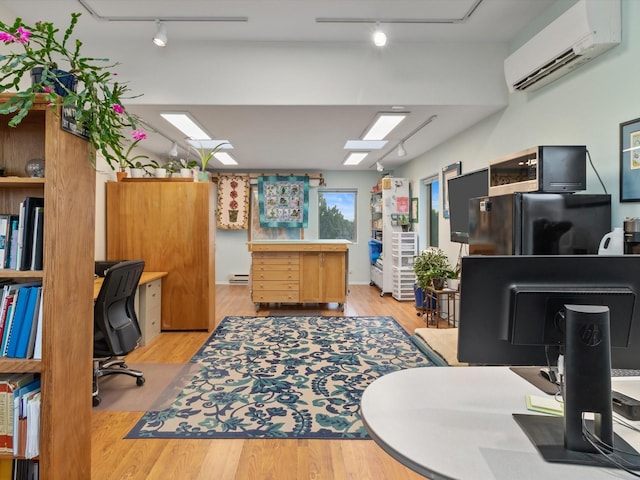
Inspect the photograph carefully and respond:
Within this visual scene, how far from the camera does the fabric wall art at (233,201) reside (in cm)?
780

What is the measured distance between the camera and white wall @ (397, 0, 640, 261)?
7.28 feet

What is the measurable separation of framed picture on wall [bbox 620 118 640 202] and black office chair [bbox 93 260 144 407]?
3280 mm

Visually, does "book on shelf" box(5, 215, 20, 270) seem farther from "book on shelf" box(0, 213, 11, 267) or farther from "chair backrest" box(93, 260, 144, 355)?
"chair backrest" box(93, 260, 144, 355)

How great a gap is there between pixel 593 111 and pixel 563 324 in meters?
2.25

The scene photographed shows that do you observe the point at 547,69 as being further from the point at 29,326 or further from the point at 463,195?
the point at 29,326

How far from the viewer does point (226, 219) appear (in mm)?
7863

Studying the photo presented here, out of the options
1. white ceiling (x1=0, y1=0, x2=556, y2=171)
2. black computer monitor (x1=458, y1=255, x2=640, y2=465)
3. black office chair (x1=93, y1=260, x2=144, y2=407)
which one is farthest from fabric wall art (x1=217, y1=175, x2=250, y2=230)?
black computer monitor (x1=458, y1=255, x2=640, y2=465)

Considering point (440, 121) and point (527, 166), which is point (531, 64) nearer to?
point (527, 166)

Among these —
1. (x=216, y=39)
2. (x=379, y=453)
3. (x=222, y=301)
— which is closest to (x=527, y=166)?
(x=379, y=453)

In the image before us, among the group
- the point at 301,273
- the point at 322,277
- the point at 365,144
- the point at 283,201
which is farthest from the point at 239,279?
the point at 365,144

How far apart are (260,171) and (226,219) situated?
48.2 inches

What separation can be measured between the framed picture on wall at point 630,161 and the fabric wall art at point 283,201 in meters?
5.89

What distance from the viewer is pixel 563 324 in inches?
36.5

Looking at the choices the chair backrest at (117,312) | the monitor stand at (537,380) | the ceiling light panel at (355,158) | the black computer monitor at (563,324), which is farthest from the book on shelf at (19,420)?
the ceiling light panel at (355,158)
